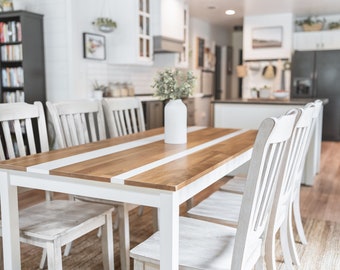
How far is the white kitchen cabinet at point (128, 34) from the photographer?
5375 mm

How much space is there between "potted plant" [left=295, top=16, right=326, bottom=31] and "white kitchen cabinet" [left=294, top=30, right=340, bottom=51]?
3.8 inches

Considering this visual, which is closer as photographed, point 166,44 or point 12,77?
point 12,77

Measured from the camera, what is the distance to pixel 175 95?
218cm

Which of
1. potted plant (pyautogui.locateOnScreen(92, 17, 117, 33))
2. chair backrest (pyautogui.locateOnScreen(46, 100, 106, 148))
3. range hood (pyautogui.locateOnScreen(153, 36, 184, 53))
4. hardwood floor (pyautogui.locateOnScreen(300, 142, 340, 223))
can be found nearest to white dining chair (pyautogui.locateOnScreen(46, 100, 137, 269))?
chair backrest (pyautogui.locateOnScreen(46, 100, 106, 148))

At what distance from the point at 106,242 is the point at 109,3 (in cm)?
422

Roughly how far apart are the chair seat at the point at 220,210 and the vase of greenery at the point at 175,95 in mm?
394

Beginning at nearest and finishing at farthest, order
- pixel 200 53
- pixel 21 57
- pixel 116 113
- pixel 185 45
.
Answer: pixel 116 113 < pixel 21 57 < pixel 185 45 < pixel 200 53

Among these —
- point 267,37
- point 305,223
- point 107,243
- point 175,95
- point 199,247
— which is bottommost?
point 305,223

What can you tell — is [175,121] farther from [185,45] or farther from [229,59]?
[229,59]

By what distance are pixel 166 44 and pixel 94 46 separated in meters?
1.23

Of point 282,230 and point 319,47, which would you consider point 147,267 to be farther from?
point 319,47

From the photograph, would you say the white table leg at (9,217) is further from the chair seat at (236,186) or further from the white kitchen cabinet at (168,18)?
the white kitchen cabinet at (168,18)

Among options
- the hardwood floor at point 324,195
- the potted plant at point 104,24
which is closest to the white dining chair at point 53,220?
the hardwood floor at point 324,195

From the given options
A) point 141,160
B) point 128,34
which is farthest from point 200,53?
point 141,160
